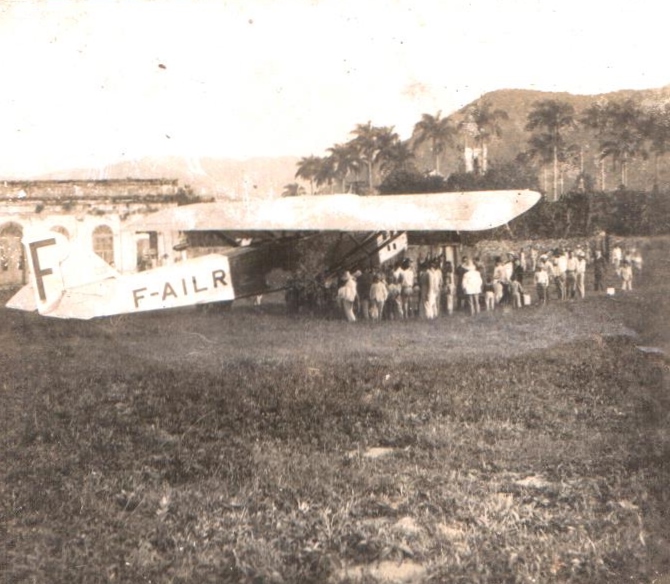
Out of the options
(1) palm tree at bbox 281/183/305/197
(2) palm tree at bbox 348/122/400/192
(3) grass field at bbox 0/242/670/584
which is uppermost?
(2) palm tree at bbox 348/122/400/192

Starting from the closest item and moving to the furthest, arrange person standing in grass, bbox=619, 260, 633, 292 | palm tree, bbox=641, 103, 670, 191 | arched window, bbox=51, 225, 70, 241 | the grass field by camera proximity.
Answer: the grass field < palm tree, bbox=641, 103, 670, 191 < person standing in grass, bbox=619, 260, 633, 292 < arched window, bbox=51, 225, 70, 241

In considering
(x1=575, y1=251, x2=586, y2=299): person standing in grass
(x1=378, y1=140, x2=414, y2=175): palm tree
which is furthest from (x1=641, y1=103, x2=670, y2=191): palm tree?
(x1=378, y1=140, x2=414, y2=175): palm tree

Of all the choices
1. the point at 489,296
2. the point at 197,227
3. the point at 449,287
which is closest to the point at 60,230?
the point at 197,227

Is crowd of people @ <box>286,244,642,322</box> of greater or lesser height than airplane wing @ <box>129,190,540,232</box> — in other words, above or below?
below

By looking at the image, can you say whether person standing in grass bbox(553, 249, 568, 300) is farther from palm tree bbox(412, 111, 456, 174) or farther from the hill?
palm tree bbox(412, 111, 456, 174)

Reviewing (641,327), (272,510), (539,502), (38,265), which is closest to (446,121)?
(641,327)

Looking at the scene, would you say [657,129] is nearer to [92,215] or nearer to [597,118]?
[597,118]

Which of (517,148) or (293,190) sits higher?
(517,148)
